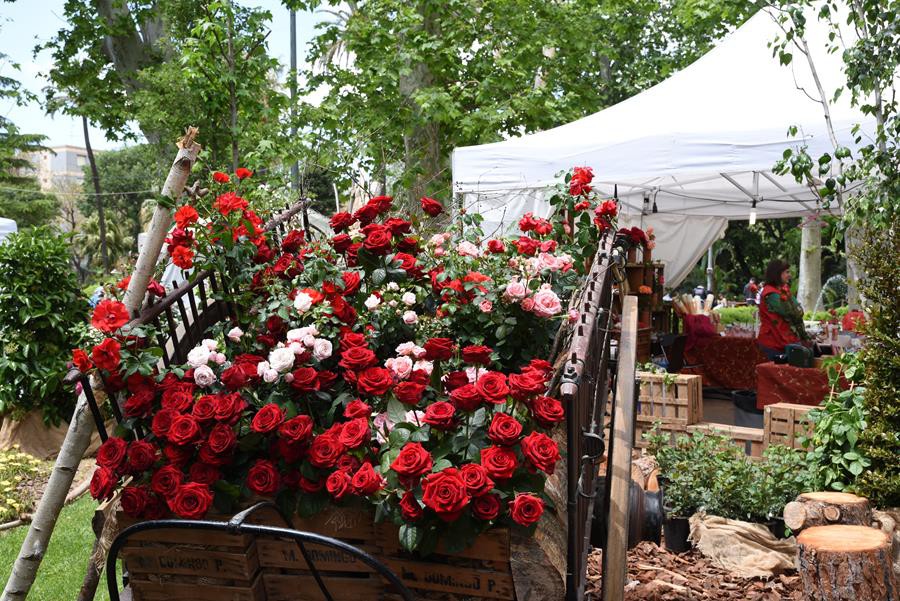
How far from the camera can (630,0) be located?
13398mm

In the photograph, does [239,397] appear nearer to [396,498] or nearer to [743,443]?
[396,498]

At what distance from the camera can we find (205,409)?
200 centimetres

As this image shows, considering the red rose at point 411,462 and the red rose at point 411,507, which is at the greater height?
the red rose at point 411,462

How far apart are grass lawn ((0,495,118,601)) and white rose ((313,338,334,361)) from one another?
2.56 m

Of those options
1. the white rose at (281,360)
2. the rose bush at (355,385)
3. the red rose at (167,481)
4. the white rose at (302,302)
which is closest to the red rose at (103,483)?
the rose bush at (355,385)

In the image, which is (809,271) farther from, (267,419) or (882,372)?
(267,419)

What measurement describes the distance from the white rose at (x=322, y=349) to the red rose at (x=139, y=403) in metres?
0.46

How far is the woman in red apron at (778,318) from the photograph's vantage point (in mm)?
7641

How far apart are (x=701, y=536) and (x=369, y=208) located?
2.75 meters

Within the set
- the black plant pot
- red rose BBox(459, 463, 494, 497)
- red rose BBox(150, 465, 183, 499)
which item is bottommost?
the black plant pot

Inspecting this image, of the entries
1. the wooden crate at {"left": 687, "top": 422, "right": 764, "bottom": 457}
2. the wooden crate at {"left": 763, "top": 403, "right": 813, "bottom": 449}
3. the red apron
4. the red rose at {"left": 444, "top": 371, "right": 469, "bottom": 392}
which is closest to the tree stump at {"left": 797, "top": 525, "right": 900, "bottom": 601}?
the wooden crate at {"left": 763, "top": 403, "right": 813, "bottom": 449}

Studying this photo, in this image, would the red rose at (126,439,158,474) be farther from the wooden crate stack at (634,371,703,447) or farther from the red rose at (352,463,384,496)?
the wooden crate stack at (634,371,703,447)

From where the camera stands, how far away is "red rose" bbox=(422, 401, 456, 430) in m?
1.86

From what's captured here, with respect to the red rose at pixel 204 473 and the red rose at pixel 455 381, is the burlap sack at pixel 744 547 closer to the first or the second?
the red rose at pixel 455 381
